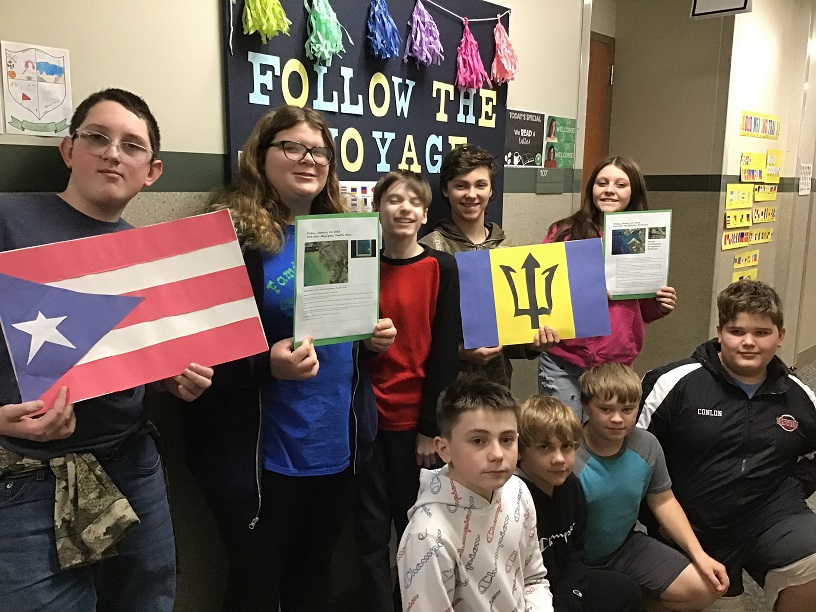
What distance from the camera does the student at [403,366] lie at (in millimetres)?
1822

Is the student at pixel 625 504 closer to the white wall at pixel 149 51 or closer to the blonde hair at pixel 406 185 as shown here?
the blonde hair at pixel 406 185

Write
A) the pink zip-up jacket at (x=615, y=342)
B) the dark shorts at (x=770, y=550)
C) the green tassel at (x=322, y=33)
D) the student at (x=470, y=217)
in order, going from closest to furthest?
1. the green tassel at (x=322, y=33)
2. the dark shorts at (x=770, y=550)
3. the student at (x=470, y=217)
4. the pink zip-up jacket at (x=615, y=342)

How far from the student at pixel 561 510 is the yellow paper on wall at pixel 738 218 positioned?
3025 mm

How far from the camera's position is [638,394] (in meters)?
2.01

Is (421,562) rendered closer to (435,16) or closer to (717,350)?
(717,350)

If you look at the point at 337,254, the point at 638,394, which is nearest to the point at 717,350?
the point at 638,394

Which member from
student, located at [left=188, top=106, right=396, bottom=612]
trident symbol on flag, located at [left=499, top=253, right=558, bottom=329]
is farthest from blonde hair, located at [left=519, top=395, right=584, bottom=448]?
student, located at [left=188, top=106, right=396, bottom=612]

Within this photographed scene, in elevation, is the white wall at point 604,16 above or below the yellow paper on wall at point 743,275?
above

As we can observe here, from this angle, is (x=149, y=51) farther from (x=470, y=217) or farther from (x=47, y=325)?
(x=470, y=217)

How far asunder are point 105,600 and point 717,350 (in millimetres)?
2019

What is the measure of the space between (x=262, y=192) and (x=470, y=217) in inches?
34.8

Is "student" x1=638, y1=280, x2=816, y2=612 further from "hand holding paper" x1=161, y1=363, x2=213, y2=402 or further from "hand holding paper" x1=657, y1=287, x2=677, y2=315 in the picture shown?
"hand holding paper" x1=161, y1=363, x2=213, y2=402

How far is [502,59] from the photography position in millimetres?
2668

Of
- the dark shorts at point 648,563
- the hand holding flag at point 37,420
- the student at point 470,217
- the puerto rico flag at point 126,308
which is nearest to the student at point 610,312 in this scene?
the student at point 470,217
